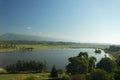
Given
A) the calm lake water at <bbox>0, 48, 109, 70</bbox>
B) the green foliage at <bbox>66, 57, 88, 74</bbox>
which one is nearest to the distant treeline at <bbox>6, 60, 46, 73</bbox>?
the calm lake water at <bbox>0, 48, 109, 70</bbox>

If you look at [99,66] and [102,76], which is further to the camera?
[99,66]

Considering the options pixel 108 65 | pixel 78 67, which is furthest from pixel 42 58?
pixel 108 65

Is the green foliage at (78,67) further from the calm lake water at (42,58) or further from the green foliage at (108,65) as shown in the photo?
the calm lake water at (42,58)

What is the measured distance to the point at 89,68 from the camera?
193 ft

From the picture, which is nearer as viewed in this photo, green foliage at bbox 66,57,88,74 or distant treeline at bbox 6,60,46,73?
green foliage at bbox 66,57,88,74

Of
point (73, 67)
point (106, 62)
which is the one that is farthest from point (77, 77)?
point (106, 62)

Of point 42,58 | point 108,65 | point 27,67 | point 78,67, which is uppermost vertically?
point 108,65

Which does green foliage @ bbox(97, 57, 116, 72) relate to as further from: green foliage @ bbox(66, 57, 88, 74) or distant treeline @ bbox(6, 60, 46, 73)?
distant treeline @ bbox(6, 60, 46, 73)

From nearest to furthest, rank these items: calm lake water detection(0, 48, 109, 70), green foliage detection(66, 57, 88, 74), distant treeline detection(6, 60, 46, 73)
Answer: green foliage detection(66, 57, 88, 74) < distant treeline detection(6, 60, 46, 73) < calm lake water detection(0, 48, 109, 70)

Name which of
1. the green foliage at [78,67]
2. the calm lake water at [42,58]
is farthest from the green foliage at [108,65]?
the calm lake water at [42,58]

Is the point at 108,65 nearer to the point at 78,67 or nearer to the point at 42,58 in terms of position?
the point at 78,67

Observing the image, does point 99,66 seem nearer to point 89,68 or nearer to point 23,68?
point 89,68

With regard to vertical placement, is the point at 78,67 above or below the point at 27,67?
above

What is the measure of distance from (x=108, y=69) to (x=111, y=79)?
12.5 meters
